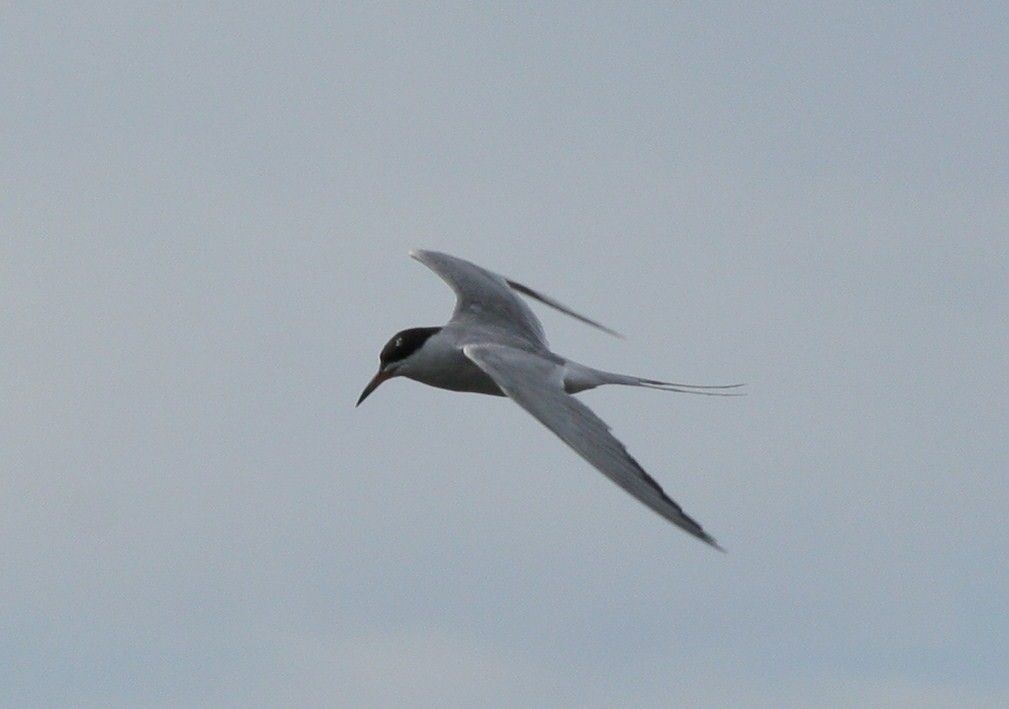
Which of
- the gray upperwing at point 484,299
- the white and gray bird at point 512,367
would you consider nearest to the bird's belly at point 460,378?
the white and gray bird at point 512,367

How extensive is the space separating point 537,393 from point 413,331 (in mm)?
3101

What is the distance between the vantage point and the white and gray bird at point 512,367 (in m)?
12.3

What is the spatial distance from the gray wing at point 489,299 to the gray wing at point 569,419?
2861 mm

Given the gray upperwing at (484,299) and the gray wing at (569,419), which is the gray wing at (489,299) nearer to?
the gray upperwing at (484,299)

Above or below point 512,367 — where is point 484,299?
above

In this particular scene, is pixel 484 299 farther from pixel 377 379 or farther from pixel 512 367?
pixel 512 367

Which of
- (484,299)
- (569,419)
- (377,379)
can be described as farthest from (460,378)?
(569,419)

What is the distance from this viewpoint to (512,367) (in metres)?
15.1

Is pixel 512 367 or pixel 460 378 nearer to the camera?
pixel 512 367

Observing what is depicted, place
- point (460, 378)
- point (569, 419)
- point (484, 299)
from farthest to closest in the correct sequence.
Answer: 1. point (484, 299)
2. point (460, 378)
3. point (569, 419)

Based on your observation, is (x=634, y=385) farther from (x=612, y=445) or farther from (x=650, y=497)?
(x=650, y=497)

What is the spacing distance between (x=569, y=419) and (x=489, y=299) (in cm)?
645

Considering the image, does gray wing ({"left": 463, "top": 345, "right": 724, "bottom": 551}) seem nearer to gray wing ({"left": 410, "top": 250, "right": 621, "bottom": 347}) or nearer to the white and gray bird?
the white and gray bird

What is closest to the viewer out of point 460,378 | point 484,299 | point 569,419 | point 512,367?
point 569,419
